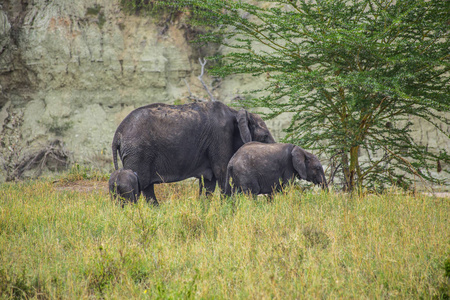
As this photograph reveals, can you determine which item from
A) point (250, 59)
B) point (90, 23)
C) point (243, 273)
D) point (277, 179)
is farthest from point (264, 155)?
point (90, 23)

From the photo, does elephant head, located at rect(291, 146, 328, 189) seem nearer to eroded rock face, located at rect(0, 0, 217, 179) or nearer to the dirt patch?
the dirt patch

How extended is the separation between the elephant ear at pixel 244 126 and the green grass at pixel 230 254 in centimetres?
199

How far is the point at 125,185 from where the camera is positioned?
268 inches

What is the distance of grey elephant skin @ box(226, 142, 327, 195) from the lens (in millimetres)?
7016

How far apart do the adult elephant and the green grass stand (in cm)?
169

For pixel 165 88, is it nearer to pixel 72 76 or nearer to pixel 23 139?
pixel 72 76

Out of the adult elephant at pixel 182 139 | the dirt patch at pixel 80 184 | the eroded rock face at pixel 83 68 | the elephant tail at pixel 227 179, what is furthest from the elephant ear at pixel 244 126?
the eroded rock face at pixel 83 68

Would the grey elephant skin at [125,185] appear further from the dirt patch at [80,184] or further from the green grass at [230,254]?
the dirt patch at [80,184]

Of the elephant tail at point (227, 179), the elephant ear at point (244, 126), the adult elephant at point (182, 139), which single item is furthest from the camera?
the elephant ear at point (244, 126)

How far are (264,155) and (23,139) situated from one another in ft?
43.4

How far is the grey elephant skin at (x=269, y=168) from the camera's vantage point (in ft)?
23.0

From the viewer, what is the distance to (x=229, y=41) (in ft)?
64.6

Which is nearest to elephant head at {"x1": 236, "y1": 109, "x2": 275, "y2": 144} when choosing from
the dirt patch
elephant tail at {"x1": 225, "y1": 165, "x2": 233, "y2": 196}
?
elephant tail at {"x1": 225, "y1": 165, "x2": 233, "y2": 196}

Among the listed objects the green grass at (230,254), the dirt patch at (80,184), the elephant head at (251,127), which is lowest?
the dirt patch at (80,184)
